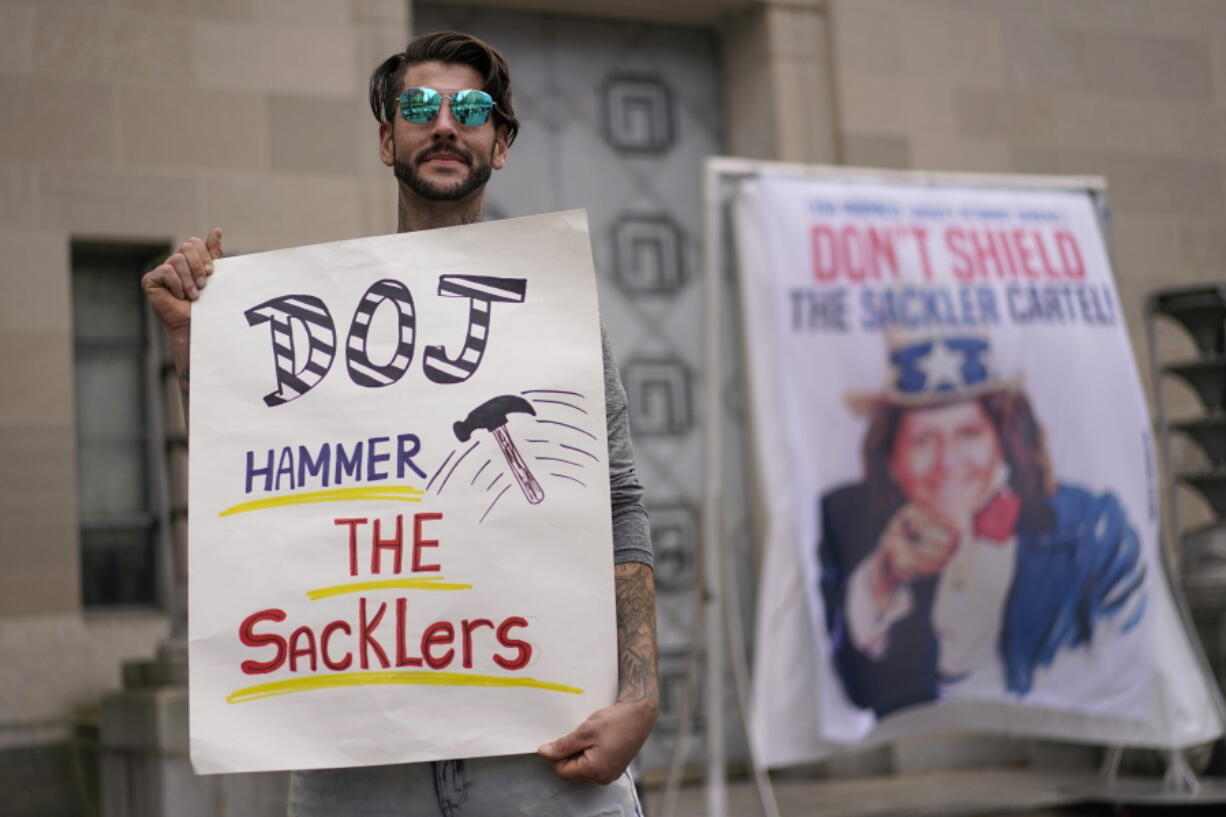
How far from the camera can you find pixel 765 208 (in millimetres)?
5781

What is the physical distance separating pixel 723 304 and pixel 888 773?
2.37m

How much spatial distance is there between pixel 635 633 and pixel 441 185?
27.5 inches

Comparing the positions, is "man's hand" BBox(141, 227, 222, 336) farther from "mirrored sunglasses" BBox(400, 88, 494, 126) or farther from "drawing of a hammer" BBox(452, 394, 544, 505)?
"drawing of a hammer" BBox(452, 394, 544, 505)

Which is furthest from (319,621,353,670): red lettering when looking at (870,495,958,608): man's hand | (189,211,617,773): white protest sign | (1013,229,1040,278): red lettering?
(1013,229,1040,278): red lettering

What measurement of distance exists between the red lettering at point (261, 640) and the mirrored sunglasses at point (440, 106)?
2.39ft

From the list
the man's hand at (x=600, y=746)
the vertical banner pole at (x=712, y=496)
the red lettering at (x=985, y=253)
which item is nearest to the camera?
the man's hand at (x=600, y=746)

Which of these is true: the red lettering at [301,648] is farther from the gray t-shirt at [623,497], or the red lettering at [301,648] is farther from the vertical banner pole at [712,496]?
the vertical banner pole at [712,496]

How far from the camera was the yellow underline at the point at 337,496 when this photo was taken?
2293 mm

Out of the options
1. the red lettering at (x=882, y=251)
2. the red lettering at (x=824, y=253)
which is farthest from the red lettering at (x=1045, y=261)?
the red lettering at (x=824, y=253)

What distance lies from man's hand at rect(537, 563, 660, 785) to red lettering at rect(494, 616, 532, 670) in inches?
4.9

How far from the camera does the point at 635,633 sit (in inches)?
90.4

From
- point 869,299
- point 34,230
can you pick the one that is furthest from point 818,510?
point 34,230

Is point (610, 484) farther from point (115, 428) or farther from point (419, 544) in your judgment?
point (115, 428)

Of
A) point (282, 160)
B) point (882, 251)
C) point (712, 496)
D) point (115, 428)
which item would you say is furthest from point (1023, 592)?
point (115, 428)
